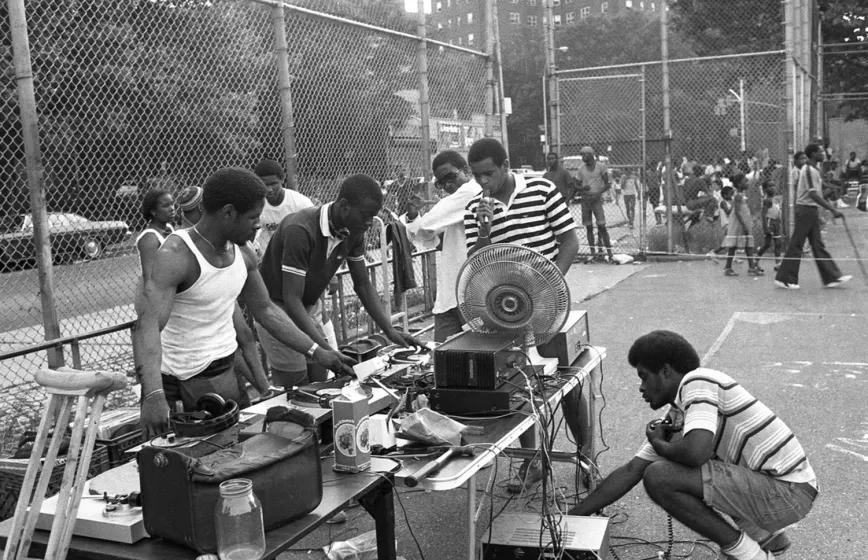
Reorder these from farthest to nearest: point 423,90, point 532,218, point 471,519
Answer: point 423,90, point 532,218, point 471,519

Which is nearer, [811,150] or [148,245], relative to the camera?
[148,245]

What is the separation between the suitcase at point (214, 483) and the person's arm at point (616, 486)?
1.64m

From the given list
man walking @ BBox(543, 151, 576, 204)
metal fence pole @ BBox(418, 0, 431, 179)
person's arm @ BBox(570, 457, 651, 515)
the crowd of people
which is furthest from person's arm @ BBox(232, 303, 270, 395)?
man walking @ BBox(543, 151, 576, 204)

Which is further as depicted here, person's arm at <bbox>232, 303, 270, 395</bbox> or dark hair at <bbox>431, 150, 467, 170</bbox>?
dark hair at <bbox>431, 150, 467, 170</bbox>

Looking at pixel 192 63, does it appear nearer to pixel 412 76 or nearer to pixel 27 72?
pixel 27 72

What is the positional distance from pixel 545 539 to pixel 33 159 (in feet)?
11.9

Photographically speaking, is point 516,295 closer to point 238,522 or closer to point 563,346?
point 563,346

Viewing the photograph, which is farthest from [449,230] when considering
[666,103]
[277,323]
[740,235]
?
[666,103]

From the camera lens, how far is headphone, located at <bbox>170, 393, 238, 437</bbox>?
9.70 ft

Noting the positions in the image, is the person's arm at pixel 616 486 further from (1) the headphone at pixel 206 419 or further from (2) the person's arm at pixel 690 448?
(1) the headphone at pixel 206 419

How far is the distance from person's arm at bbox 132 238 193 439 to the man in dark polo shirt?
89cm

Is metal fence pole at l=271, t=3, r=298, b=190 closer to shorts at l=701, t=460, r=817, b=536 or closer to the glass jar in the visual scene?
shorts at l=701, t=460, r=817, b=536

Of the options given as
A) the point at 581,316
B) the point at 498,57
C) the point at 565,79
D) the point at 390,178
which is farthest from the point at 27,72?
the point at 565,79

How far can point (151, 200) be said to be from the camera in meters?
6.07
